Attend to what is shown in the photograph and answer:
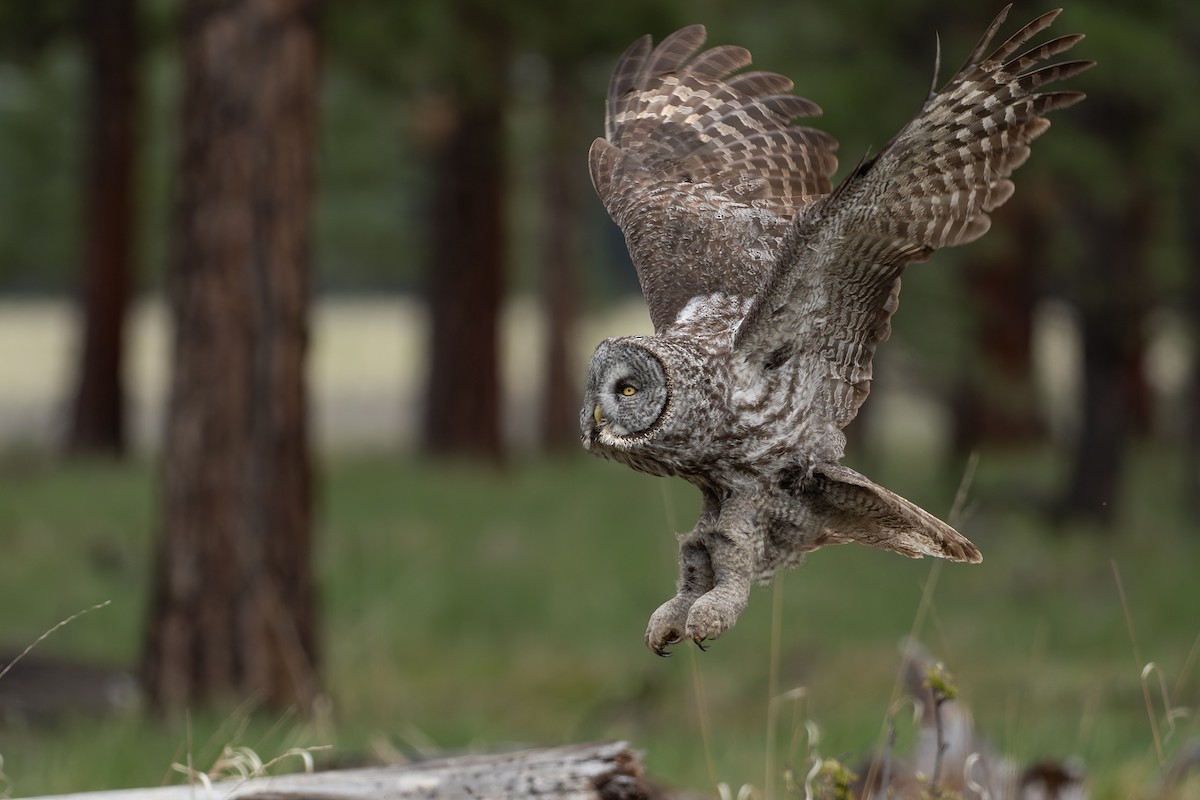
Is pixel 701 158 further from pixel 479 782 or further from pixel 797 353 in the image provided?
pixel 479 782

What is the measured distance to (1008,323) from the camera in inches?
738

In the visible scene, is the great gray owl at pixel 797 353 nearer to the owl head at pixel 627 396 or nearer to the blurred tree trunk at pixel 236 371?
the owl head at pixel 627 396

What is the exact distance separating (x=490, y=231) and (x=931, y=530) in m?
14.1

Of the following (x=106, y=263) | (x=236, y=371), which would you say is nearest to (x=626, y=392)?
(x=236, y=371)

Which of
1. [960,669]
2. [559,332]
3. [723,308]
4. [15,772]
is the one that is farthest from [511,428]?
[723,308]

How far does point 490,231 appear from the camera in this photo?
16.3 metres

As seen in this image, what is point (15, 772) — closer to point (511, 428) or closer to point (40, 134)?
point (40, 134)

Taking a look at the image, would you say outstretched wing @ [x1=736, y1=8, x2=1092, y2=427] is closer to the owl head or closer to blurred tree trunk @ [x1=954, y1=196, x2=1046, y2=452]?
the owl head

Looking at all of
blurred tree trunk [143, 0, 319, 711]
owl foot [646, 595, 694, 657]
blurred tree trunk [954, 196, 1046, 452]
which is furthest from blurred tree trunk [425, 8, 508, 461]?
owl foot [646, 595, 694, 657]

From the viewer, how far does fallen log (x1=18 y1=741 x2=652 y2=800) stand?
140 inches

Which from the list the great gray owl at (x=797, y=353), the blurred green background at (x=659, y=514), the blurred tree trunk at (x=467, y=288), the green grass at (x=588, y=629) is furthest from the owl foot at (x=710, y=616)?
the blurred tree trunk at (x=467, y=288)

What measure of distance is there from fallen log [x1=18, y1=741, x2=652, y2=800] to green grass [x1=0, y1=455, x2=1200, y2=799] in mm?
1038

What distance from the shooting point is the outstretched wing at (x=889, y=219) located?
245cm

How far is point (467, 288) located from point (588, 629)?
705cm
